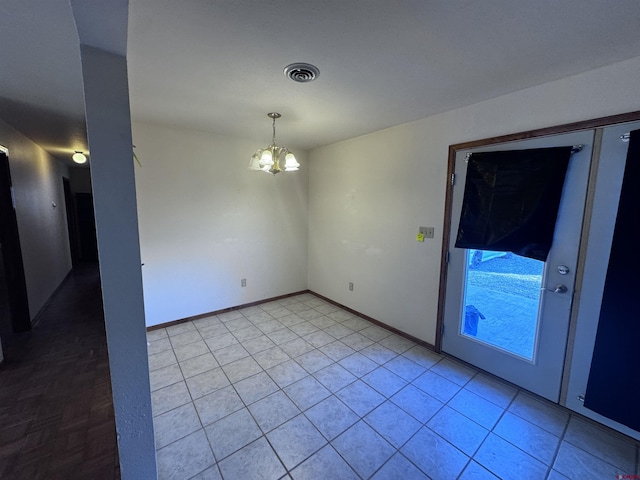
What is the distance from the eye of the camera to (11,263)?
2895 mm

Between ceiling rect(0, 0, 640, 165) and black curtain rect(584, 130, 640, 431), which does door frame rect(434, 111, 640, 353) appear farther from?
ceiling rect(0, 0, 640, 165)

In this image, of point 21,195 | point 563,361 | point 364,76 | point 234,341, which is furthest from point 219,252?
point 563,361

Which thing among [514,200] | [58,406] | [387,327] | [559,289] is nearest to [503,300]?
[559,289]

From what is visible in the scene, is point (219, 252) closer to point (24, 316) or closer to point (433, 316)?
point (24, 316)

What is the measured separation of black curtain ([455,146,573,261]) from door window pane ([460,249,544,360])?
0.14 meters

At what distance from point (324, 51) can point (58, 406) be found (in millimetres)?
3200

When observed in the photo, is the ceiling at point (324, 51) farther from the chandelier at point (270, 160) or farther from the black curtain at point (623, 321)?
the black curtain at point (623, 321)

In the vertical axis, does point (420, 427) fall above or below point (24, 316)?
below

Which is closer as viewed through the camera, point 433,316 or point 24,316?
point 433,316

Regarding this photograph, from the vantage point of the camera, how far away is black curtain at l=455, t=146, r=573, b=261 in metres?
1.93

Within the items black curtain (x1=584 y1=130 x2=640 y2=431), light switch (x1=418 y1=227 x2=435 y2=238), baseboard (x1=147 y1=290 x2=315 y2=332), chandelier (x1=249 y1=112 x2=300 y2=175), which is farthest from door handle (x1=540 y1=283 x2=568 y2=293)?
baseboard (x1=147 y1=290 x2=315 y2=332)

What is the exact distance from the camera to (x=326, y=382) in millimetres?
2246

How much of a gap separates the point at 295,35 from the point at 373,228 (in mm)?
2286

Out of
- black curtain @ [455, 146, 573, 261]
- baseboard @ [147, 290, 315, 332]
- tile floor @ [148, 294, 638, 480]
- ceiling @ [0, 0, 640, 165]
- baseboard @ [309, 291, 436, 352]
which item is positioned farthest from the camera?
baseboard @ [147, 290, 315, 332]
